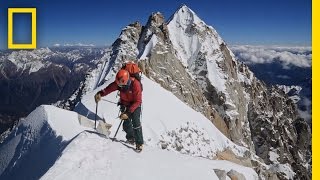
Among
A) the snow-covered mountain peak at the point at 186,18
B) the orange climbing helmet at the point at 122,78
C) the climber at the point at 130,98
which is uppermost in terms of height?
the snow-covered mountain peak at the point at 186,18

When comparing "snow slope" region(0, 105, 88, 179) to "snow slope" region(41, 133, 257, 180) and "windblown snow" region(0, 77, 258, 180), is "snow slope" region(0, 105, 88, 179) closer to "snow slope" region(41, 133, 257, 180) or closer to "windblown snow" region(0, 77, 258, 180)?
"windblown snow" region(0, 77, 258, 180)

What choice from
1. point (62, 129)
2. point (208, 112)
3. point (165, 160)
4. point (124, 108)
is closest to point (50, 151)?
Answer: point (62, 129)

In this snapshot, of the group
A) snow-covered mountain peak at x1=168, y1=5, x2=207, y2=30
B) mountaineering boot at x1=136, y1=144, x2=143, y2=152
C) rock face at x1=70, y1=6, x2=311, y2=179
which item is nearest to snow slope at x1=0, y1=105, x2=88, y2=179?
mountaineering boot at x1=136, y1=144, x2=143, y2=152

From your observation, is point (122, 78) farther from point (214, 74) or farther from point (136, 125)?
point (214, 74)

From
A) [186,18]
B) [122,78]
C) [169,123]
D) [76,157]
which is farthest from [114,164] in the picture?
[186,18]

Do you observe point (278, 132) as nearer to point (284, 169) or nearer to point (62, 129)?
point (284, 169)

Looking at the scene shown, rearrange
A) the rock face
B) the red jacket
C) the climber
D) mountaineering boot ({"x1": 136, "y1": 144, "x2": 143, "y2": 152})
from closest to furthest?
1. the climber
2. the red jacket
3. mountaineering boot ({"x1": 136, "y1": 144, "x2": 143, "y2": 152})
4. the rock face

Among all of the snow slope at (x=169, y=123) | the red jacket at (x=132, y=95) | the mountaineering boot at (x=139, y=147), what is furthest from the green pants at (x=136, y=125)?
the snow slope at (x=169, y=123)

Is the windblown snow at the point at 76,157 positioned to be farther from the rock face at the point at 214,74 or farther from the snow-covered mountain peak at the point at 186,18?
the snow-covered mountain peak at the point at 186,18

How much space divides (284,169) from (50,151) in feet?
274

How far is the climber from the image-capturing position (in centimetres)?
1410

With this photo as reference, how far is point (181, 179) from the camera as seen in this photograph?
48.1 ft

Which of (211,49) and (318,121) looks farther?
(211,49)

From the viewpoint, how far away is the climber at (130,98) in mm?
14102
